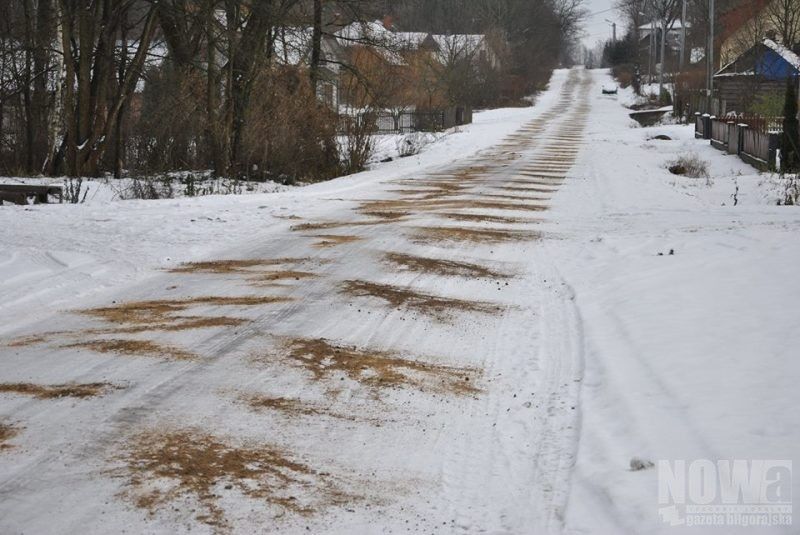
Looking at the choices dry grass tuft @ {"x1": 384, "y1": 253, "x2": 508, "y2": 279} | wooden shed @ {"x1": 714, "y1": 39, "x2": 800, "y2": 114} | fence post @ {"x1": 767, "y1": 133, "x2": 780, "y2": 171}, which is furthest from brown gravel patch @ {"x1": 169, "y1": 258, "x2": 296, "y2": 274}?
wooden shed @ {"x1": 714, "y1": 39, "x2": 800, "y2": 114}

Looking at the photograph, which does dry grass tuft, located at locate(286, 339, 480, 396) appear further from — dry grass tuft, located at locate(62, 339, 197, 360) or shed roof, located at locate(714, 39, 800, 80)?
shed roof, located at locate(714, 39, 800, 80)

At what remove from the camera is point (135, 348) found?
22.5 feet

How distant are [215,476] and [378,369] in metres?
2.10

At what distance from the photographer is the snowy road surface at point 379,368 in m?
4.43

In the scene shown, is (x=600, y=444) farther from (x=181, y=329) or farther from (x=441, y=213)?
(x=441, y=213)

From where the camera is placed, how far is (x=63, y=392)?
19.2ft

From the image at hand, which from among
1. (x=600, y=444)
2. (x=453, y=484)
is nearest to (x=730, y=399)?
(x=600, y=444)

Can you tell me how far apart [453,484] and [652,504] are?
0.98 metres

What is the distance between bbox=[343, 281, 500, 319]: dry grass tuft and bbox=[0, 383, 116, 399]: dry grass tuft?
Result: 3.17 m

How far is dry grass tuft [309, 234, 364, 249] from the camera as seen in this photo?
11.6m

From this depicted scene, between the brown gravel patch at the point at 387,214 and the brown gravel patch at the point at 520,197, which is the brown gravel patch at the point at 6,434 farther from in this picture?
the brown gravel patch at the point at 520,197

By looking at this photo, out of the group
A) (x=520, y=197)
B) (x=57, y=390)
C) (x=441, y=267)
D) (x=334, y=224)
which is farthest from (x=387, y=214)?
(x=57, y=390)

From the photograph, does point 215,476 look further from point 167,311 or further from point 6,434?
point 167,311

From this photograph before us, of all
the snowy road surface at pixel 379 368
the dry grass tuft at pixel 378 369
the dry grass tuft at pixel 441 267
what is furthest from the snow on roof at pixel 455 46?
the dry grass tuft at pixel 378 369
